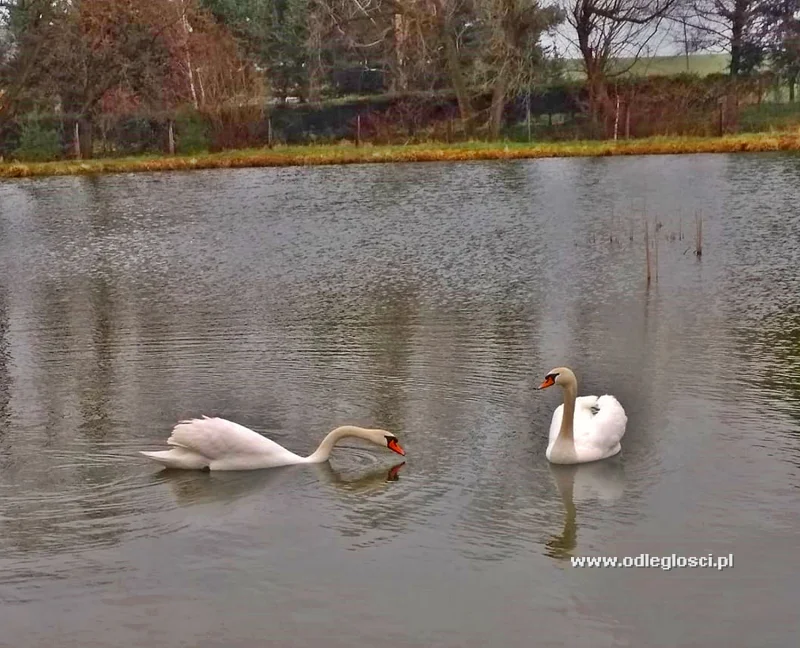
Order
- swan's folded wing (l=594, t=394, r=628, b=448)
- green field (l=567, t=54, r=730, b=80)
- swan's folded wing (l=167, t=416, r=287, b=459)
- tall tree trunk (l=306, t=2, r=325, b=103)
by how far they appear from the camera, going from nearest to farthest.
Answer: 1. swan's folded wing (l=167, t=416, r=287, b=459)
2. swan's folded wing (l=594, t=394, r=628, b=448)
3. tall tree trunk (l=306, t=2, r=325, b=103)
4. green field (l=567, t=54, r=730, b=80)

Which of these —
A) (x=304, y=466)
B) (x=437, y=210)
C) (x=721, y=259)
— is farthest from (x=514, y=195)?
(x=304, y=466)

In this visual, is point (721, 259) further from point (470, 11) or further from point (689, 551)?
point (470, 11)

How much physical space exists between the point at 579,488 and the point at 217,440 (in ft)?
8.73

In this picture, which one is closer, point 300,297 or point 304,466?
point 304,466

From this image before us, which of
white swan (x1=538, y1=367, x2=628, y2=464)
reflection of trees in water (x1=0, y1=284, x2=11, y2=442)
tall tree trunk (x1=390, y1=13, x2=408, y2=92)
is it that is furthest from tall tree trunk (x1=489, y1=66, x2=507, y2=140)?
white swan (x1=538, y1=367, x2=628, y2=464)

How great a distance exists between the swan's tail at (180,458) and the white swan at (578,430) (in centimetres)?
260

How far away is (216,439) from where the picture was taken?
861 centimetres

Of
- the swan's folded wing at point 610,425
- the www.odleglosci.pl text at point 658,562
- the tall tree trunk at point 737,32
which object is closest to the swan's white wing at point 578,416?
the swan's folded wing at point 610,425

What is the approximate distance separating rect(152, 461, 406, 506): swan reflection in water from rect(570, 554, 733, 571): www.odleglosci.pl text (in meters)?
1.90

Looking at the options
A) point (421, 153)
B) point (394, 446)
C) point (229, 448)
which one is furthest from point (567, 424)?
point (421, 153)

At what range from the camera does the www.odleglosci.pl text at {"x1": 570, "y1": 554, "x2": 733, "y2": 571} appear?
6809mm

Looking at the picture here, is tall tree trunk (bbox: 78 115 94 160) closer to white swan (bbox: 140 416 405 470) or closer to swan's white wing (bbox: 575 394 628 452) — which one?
white swan (bbox: 140 416 405 470)

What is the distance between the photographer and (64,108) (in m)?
48.7

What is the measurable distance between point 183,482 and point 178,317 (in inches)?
257
